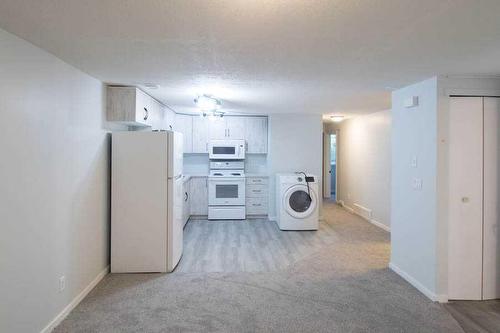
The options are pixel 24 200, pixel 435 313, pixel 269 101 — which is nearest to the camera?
pixel 24 200

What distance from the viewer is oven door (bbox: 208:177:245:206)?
6.57 meters

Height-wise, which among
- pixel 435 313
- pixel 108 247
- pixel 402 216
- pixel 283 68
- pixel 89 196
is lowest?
pixel 435 313

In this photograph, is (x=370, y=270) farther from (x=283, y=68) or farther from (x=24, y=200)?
(x=24, y=200)

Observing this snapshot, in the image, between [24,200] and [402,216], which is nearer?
[24,200]

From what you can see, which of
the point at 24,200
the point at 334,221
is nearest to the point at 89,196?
the point at 24,200

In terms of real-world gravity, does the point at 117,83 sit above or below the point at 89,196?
above

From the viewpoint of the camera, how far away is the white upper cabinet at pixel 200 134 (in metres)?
6.89

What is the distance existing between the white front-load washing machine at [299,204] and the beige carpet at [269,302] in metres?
1.59

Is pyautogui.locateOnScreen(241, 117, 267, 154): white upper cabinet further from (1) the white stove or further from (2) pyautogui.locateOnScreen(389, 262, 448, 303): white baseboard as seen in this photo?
(2) pyautogui.locateOnScreen(389, 262, 448, 303): white baseboard

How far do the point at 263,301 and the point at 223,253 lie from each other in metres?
1.55

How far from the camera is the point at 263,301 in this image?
10.0 feet

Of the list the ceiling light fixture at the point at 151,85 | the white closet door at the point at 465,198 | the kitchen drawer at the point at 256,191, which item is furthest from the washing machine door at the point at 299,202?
the ceiling light fixture at the point at 151,85

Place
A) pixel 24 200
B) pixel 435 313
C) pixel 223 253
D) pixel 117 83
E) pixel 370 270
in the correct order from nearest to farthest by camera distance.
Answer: pixel 24 200
pixel 435 313
pixel 117 83
pixel 370 270
pixel 223 253

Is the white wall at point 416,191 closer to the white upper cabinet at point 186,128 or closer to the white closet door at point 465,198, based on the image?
the white closet door at point 465,198
